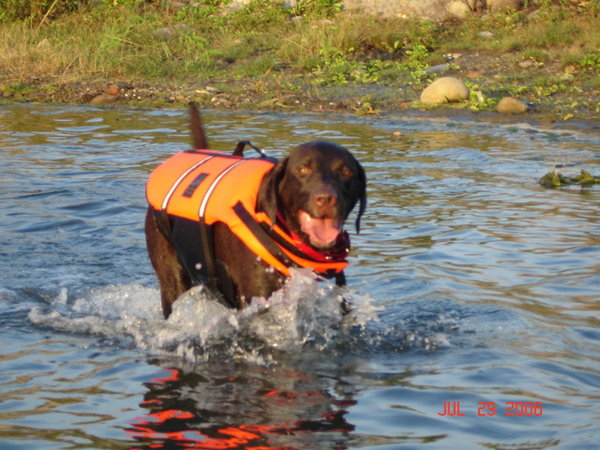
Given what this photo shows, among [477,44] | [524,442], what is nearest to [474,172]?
[524,442]

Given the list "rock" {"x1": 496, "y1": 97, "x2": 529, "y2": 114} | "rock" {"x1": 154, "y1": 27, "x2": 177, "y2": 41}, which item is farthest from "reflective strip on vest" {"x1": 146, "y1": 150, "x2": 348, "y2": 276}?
"rock" {"x1": 154, "y1": 27, "x2": 177, "y2": 41}

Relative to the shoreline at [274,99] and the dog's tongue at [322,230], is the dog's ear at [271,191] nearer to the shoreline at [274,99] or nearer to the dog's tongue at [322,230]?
the dog's tongue at [322,230]

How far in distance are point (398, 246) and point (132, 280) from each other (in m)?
2.04

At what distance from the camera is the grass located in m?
15.4

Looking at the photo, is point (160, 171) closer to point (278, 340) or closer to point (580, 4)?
point (278, 340)

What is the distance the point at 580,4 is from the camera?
57.8ft

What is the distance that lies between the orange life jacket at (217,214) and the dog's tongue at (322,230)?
0.36 feet

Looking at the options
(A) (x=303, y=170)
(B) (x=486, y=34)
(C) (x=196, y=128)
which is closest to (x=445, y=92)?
(B) (x=486, y=34)

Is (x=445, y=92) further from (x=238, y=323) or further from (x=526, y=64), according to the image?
(x=238, y=323)

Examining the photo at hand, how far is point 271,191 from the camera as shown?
4.62 m

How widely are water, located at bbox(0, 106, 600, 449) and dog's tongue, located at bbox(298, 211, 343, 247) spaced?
0.67 ft

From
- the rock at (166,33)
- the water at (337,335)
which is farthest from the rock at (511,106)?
the rock at (166,33)

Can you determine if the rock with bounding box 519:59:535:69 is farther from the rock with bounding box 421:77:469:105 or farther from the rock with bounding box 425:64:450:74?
the rock with bounding box 421:77:469:105
